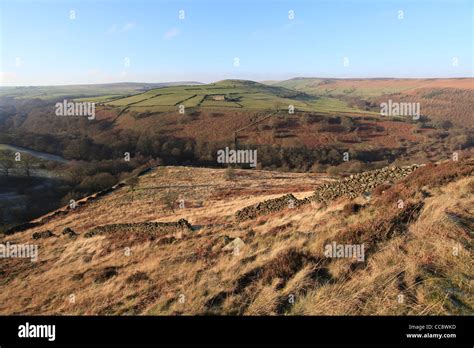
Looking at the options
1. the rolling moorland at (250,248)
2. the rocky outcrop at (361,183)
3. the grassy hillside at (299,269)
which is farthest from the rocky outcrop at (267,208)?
the grassy hillside at (299,269)

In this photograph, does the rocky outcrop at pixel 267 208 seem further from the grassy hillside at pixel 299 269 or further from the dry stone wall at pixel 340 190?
the grassy hillside at pixel 299 269

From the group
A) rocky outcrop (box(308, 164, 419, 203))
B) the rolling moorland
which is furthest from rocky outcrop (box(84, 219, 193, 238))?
rocky outcrop (box(308, 164, 419, 203))

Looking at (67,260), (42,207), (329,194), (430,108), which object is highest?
(430,108)

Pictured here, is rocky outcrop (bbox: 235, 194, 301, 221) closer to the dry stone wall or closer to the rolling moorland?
the dry stone wall

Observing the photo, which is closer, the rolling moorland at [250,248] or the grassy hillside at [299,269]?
the grassy hillside at [299,269]

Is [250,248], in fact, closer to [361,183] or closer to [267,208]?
[267,208]

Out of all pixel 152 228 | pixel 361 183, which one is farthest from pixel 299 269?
pixel 152 228
